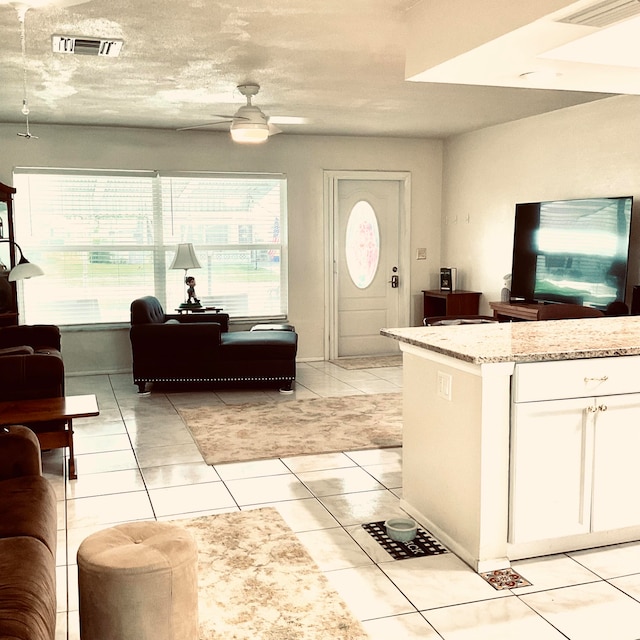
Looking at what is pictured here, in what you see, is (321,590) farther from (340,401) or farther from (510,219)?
(510,219)

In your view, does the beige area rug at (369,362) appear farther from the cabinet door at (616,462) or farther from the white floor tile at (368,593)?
the white floor tile at (368,593)

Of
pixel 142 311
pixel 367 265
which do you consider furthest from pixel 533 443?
pixel 367 265

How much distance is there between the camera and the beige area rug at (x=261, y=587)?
250 cm

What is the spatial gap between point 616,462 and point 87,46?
11.8ft

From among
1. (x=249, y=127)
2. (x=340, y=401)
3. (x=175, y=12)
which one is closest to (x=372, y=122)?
(x=249, y=127)

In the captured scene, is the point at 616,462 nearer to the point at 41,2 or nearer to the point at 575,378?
the point at 575,378

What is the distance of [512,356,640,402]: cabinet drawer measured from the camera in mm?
2854

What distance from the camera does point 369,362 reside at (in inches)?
316

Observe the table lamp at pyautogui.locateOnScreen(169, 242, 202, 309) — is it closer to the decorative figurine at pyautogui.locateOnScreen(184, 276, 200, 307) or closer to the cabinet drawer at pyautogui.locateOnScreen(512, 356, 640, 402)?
the decorative figurine at pyautogui.locateOnScreen(184, 276, 200, 307)

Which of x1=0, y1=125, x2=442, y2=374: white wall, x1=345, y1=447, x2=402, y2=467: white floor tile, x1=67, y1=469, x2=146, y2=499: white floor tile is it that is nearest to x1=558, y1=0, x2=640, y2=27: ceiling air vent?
x1=345, y1=447, x2=402, y2=467: white floor tile

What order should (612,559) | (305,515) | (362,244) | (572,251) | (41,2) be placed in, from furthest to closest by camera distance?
(362,244), (572,251), (305,515), (612,559), (41,2)

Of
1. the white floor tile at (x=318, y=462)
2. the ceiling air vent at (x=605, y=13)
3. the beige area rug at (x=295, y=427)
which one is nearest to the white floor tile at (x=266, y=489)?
the white floor tile at (x=318, y=462)

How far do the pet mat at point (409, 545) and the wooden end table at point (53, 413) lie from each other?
5.69ft

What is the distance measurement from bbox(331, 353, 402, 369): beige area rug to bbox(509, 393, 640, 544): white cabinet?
471 cm
